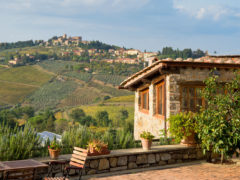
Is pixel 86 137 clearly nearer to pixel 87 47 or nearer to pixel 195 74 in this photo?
pixel 195 74

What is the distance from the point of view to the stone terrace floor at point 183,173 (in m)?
6.27

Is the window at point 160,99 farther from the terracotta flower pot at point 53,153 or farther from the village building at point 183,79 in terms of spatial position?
the terracotta flower pot at point 53,153

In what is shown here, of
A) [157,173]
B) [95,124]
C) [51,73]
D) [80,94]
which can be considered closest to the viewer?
[157,173]

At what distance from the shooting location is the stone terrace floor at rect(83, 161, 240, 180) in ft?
20.6

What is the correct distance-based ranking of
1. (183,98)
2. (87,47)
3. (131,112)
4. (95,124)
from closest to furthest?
1. (183,98)
2. (95,124)
3. (131,112)
4. (87,47)

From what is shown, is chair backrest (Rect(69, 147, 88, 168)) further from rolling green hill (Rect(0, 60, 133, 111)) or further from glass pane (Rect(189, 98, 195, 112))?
rolling green hill (Rect(0, 60, 133, 111))

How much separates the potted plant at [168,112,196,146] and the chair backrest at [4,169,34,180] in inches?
174

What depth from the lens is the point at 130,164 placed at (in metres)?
7.03

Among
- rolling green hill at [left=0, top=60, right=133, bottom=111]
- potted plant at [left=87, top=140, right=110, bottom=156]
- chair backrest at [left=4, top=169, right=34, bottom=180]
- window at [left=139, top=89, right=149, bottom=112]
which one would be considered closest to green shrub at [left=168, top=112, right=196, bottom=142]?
potted plant at [left=87, top=140, right=110, bottom=156]

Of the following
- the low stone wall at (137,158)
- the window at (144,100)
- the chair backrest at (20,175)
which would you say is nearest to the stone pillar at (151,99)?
the window at (144,100)

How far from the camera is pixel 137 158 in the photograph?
7148mm

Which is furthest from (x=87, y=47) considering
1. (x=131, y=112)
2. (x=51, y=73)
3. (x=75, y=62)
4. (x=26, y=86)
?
(x=131, y=112)

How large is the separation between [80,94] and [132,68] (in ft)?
72.2

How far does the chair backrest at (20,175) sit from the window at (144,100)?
28.6 feet
